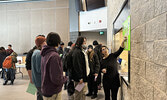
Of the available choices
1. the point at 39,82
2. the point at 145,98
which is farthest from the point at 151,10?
the point at 39,82

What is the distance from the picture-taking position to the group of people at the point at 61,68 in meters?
1.72

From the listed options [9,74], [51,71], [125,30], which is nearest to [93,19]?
[9,74]

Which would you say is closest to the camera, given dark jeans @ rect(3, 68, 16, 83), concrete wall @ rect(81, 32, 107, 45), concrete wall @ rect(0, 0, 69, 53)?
dark jeans @ rect(3, 68, 16, 83)

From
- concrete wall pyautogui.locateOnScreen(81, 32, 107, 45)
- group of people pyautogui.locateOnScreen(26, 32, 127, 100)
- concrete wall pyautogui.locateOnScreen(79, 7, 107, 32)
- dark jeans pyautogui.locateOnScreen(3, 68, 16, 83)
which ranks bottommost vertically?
dark jeans pyautogui.locateOnScreen(3, 68, 16, 83)

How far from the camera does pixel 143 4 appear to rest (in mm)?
1125

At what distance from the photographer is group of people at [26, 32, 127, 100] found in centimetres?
172

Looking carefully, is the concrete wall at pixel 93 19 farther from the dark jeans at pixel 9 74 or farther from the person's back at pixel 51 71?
the person's back at pixel 51 71

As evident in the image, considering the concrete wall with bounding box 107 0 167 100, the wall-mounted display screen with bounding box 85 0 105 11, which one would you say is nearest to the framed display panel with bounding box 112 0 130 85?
the concrete wall with bounding box 107 0 167 100

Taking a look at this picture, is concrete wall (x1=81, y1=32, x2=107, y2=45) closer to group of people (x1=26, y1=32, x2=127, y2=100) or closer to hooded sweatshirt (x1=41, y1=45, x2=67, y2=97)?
group of people (x1=26, y1=32, x2=127, y2=100)

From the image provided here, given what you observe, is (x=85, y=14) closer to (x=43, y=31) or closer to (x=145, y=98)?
(x=43, y=31)

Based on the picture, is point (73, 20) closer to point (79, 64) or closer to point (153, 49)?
point (79, 64)

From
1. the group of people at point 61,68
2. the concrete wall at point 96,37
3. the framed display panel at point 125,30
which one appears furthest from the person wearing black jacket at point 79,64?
the concrete wall at point 96,37

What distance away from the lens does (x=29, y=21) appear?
9.95m

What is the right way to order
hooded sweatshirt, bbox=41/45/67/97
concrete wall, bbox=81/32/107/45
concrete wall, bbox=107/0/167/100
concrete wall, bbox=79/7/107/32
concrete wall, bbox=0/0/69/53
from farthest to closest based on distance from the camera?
concrete wall, bbox=0/0/69/53, concrete wall, bbox=81/32/107/45, concrete wall, bbox=79/7/107/32, hooded sweatshirt, bbox=41/45/67/97, concrete wall, bbox=107/0/167/100
